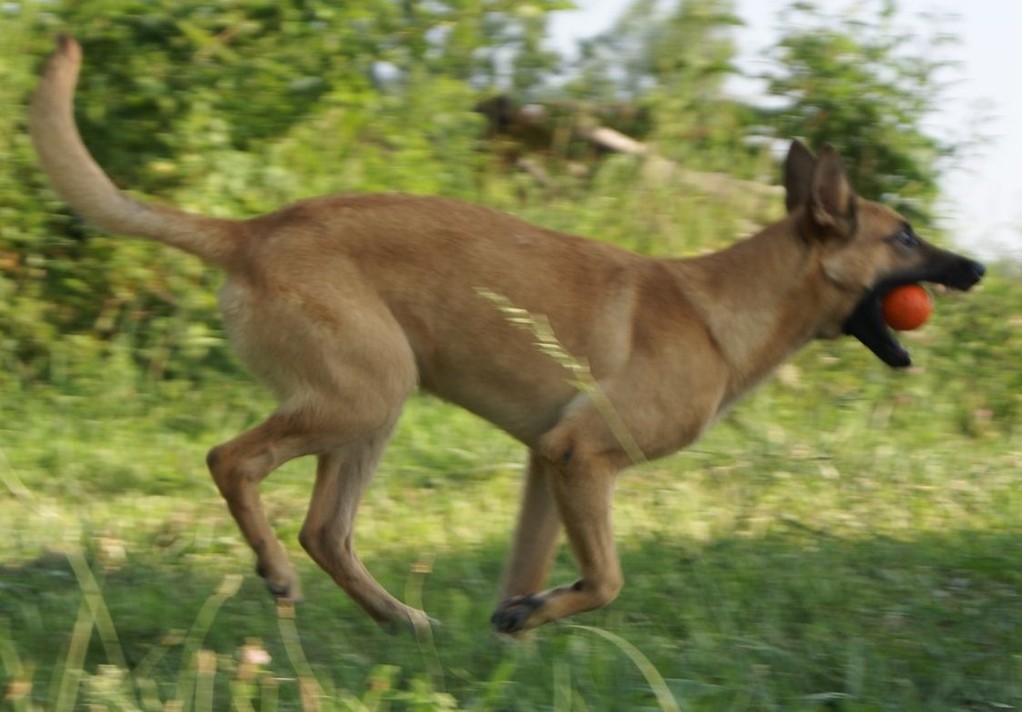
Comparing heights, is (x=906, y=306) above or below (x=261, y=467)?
above

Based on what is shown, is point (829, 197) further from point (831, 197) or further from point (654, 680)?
point (654, 680)

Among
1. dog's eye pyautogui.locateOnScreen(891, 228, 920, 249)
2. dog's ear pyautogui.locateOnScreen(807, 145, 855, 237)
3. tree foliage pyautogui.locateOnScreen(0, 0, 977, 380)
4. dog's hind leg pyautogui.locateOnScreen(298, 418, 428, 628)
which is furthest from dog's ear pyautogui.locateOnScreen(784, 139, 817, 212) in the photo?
tree foliage pyautogui.locateOnScreen(0, 0, 977, 380)

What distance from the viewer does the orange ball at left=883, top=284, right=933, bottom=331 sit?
5191 mm

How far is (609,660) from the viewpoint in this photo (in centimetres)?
420

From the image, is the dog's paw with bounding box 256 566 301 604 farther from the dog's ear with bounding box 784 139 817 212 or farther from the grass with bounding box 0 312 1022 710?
the dog's ear with bounding box 784 139 817 212

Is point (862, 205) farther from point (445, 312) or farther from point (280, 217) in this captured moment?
point (280, 217)

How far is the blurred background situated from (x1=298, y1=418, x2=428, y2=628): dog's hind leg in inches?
4.2

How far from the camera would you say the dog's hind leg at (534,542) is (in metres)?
5.05

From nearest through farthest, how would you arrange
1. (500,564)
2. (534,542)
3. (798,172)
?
(534,542)
(798,172)
(500,564)

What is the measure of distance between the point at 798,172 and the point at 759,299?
0.50 metres

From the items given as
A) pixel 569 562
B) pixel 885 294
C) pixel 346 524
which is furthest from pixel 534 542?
pixel 885 294

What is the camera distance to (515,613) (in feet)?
15.0

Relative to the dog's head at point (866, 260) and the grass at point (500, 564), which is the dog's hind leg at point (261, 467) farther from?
the dog's head at point (866, 260)

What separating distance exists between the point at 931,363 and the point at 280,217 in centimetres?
445
